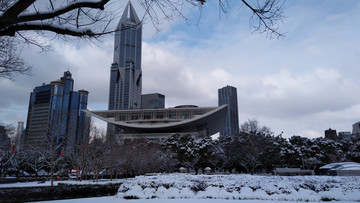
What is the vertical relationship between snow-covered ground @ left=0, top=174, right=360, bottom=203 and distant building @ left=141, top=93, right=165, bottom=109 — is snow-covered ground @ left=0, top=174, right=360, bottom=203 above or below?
below

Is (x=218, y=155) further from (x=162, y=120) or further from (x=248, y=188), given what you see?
(x=162, y=120)

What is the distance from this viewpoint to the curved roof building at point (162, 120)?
204 ft

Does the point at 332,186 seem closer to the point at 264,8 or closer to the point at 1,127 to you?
the point at 264,8

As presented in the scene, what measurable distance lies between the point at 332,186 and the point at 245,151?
2023cm

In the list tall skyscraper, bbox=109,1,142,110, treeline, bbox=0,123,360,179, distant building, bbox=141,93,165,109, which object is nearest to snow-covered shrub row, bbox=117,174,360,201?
treeline, bbox=0,123,360,179

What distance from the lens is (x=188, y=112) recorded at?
2566 inches

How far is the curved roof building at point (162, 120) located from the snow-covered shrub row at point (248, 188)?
46783mm

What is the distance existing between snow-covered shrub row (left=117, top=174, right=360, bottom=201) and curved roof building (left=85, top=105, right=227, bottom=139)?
153 feet

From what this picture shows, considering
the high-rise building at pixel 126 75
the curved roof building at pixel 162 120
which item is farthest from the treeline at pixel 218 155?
the high-rise building at pixel 126 75

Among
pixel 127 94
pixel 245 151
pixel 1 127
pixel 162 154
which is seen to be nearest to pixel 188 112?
pixel 162 154

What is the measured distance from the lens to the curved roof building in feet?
204

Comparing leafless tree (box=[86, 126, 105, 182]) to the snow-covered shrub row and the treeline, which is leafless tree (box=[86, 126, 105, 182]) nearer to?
the treeline

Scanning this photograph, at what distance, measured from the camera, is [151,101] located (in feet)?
365

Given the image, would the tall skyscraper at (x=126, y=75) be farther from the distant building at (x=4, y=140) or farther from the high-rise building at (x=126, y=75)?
the distant building at (x=4, y=140)
